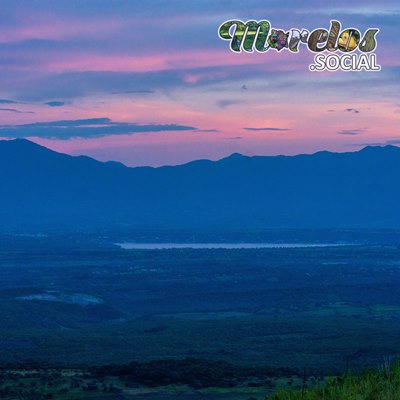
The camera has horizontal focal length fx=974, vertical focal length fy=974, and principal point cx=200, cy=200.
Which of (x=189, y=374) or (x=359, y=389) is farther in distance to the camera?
(x=189, y=374)

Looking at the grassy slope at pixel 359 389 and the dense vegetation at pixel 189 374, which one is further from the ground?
the grassy slope at pixel 359 389

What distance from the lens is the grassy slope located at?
44.8ft

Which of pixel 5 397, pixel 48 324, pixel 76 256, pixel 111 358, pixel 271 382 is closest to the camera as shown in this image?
pixel 5 397

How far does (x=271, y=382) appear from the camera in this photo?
32.8 meters

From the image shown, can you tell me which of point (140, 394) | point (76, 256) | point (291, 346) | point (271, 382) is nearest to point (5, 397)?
point (140, 394)

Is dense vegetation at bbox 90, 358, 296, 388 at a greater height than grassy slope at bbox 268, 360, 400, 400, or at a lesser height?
lesser

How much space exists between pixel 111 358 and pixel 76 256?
281 ft

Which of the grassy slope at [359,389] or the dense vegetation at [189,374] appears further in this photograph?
the dense vegetation at [189,374]

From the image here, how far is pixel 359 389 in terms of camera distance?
14.0 metres

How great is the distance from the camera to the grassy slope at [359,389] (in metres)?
13.7

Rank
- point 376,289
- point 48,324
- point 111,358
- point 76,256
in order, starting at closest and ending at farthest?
point 111,358, point 48,324, point 376,289, point 76,256

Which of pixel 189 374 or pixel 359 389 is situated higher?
pixel 359 389

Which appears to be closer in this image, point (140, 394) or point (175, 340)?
point (140, 394)

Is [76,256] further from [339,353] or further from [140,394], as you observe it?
[140,394]
